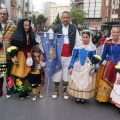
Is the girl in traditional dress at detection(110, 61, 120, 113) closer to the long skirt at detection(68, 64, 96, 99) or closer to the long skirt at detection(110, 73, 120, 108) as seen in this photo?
the long skirt at detection(110, 73, 120, 108)

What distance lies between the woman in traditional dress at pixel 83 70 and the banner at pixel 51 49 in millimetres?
306

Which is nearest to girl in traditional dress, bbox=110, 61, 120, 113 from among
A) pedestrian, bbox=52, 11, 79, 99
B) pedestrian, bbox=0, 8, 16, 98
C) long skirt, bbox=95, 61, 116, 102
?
long skirt, bbox=95, 61, 116, 102

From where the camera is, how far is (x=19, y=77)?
419cm

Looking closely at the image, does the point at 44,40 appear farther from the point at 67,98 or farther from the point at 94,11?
the point at 94,11

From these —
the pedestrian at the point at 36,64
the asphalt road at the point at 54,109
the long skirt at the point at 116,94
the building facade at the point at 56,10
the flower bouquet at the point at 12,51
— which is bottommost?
the asphalt road at the point at 54,109

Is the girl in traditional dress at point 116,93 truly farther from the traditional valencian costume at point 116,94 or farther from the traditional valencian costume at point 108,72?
the traditional valencian costume at point 108,72

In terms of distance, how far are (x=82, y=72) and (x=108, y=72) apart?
1.56 ft

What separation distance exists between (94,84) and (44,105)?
39.0 inches

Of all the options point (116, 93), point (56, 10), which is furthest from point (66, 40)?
point (56, 10)

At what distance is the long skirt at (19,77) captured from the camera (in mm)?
4148

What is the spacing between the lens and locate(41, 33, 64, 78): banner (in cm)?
408

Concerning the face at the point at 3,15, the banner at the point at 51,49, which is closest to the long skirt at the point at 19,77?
the banner at the point at 51,49

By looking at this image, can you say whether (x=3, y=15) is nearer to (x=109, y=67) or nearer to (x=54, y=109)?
(x=54, y=109)

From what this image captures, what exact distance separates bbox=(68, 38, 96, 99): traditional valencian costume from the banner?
318mm
